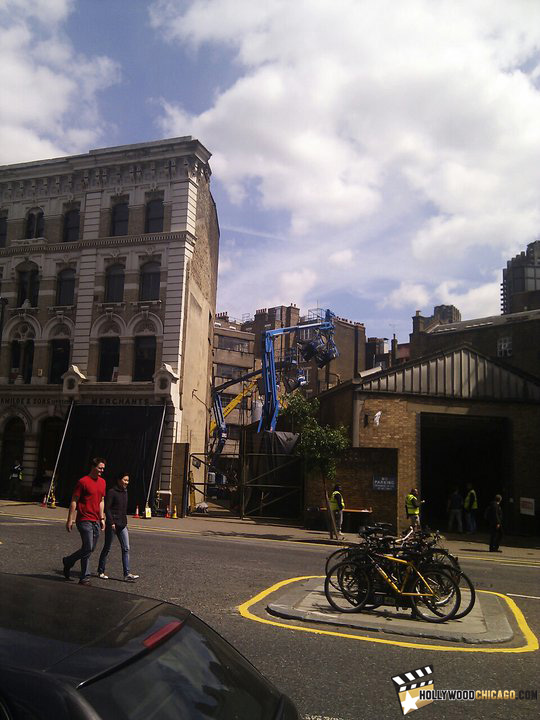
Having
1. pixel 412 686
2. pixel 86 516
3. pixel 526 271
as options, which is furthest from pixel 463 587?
pixel 526 271

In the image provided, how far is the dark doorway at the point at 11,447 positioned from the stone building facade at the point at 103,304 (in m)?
0.06

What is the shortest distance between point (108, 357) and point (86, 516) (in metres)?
19.9

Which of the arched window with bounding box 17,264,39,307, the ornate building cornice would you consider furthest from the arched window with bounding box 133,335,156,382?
the arched window with bounding box 17,264,39,307

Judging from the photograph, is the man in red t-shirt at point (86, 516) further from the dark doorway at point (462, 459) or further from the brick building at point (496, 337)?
the brick building at point (496, 337)

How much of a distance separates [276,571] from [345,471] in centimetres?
1036

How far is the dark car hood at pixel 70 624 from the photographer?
1987 mm

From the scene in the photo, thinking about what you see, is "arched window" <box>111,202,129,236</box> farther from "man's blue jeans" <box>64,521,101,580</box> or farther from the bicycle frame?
the bicycle frame

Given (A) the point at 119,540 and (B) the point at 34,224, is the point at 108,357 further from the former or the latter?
(A) the point at 119,540

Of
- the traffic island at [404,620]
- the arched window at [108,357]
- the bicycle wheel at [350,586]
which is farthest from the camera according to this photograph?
the arched window at [108,357]

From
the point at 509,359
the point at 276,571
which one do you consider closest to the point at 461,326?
the point at 509,359

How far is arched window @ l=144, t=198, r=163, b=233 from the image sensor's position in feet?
94.4

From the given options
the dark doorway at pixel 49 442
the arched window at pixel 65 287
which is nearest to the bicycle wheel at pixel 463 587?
the dark doorway at pixel 49 442

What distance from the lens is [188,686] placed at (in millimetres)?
2197

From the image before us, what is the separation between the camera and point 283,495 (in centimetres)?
2377
